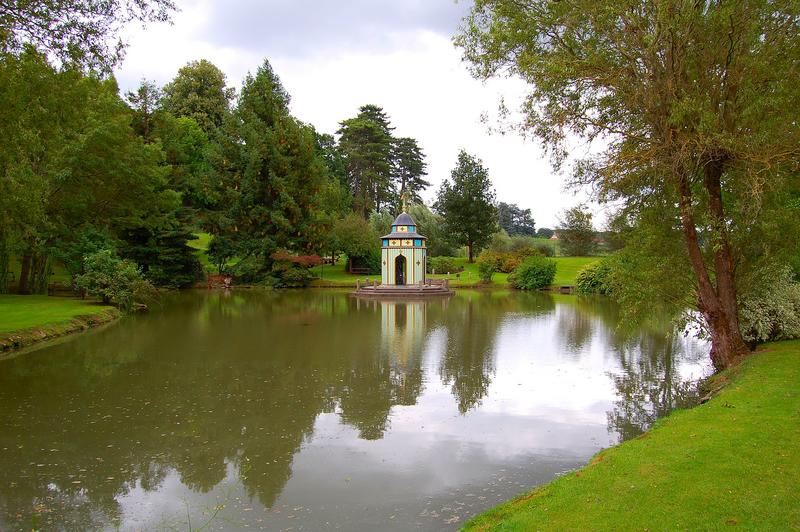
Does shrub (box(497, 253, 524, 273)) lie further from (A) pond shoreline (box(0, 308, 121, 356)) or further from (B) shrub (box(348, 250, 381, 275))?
(A) pond shoreline (box(0, 308, 121, 356))

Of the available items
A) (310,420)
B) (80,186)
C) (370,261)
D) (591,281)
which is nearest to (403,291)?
(370,261)

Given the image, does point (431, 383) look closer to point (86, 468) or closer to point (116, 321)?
point (86, 468)

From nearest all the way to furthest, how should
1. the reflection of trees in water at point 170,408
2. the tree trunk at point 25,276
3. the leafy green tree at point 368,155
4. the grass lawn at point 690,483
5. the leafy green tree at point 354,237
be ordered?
the grass lawn at point 690,483
the reflection of trees in water at point 170,408
the tree trunk at point 25,276
the leafy green tree at point 354,237
the leafy green tree at point 368,155

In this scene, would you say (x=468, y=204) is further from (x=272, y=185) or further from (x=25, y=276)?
(x=25, y=276)

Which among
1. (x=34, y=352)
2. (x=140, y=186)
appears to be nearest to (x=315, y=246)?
(x=140, y=186)

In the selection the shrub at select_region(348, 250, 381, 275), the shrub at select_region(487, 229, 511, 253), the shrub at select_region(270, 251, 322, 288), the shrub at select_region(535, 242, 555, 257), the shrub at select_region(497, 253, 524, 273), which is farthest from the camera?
the shrub at select_region(535, 242, 555, 257)

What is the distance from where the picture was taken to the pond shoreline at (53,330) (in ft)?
52.3

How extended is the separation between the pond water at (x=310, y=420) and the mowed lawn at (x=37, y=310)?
1.47 metres

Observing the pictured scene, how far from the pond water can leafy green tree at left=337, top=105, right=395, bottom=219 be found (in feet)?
148

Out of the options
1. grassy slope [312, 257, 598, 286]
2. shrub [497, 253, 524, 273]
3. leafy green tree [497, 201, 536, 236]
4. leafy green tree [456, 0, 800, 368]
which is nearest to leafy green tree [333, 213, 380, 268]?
grassy slope [312, 257, 598, 286]

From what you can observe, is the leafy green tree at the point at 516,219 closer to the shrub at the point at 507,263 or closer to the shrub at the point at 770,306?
the shrub at the point at 507,263

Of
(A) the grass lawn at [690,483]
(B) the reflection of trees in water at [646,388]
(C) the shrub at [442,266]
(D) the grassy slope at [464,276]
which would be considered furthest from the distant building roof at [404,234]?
(A) the grass lawn at [690,483]

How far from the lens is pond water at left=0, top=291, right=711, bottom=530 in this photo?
650 cm

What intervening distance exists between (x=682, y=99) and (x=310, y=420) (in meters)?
8.78
